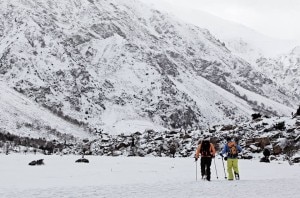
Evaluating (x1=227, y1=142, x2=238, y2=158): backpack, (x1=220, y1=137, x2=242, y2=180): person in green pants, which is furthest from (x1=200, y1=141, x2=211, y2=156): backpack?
(x1=227, y1=142, x2=238, y2=158): backpack

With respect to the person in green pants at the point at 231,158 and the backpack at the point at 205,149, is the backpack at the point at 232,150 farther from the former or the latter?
the backpack at the point at 205,149

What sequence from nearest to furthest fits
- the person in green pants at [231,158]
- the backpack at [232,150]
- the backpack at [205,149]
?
the backpack at [205,149], the person in green pants at [231,158], the backpack at [232,150]

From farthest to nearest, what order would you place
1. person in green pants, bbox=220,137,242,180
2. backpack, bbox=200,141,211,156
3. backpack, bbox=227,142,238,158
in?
backpack, bbox=227,142,238,158, person in green pants, bbox=220,137,242,180, backpack, bbox=200,141,211,156

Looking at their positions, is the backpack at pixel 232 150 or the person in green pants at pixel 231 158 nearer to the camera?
the person in green pants at pixel 231 158

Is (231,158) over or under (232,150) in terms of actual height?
under

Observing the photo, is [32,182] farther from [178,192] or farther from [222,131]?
[222,131]

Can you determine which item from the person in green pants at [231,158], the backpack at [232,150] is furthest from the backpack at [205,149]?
the backpack at [232,150]

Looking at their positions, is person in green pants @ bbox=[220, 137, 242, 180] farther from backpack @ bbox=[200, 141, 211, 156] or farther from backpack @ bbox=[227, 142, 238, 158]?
backpack @ bbox=[200, 141, 211, 156]

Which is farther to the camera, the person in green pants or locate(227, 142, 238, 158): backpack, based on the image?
locate(227, 142, 238, 158): backpack

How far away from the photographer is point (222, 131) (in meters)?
57.3

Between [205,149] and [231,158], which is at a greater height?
[205,149]

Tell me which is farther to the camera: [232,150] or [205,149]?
[232,150]

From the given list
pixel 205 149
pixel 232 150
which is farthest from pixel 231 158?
pixel 205 149

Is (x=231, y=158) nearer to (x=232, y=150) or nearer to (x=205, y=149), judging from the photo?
(x=232, y=150)
